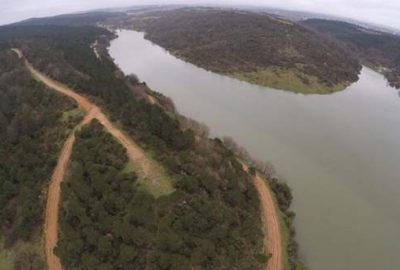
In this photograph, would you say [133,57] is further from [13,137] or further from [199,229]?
[199,229]

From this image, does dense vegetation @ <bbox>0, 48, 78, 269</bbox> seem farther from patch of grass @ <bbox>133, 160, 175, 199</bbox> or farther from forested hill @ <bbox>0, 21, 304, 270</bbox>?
patch of grass @ <bbox>133, 160, 175, 199</bbox>

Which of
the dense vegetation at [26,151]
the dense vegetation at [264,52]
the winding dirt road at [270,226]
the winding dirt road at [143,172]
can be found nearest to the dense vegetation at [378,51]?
the dense vegetation at [264,52]

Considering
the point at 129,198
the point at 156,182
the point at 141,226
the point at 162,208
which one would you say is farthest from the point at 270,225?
the point at 129,198

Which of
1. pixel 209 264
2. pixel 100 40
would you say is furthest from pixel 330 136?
pixel 100 40

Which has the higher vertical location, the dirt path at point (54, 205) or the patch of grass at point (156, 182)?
the patch of grass at point (156, 182)

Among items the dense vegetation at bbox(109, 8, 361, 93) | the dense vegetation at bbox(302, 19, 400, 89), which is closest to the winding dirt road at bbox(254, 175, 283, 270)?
the dense vegetation at bbox(109, 8, 361, 93)

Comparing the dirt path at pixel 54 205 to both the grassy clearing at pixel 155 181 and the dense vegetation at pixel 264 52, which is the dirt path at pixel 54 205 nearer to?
the grassy clearing at pixel 155 181
